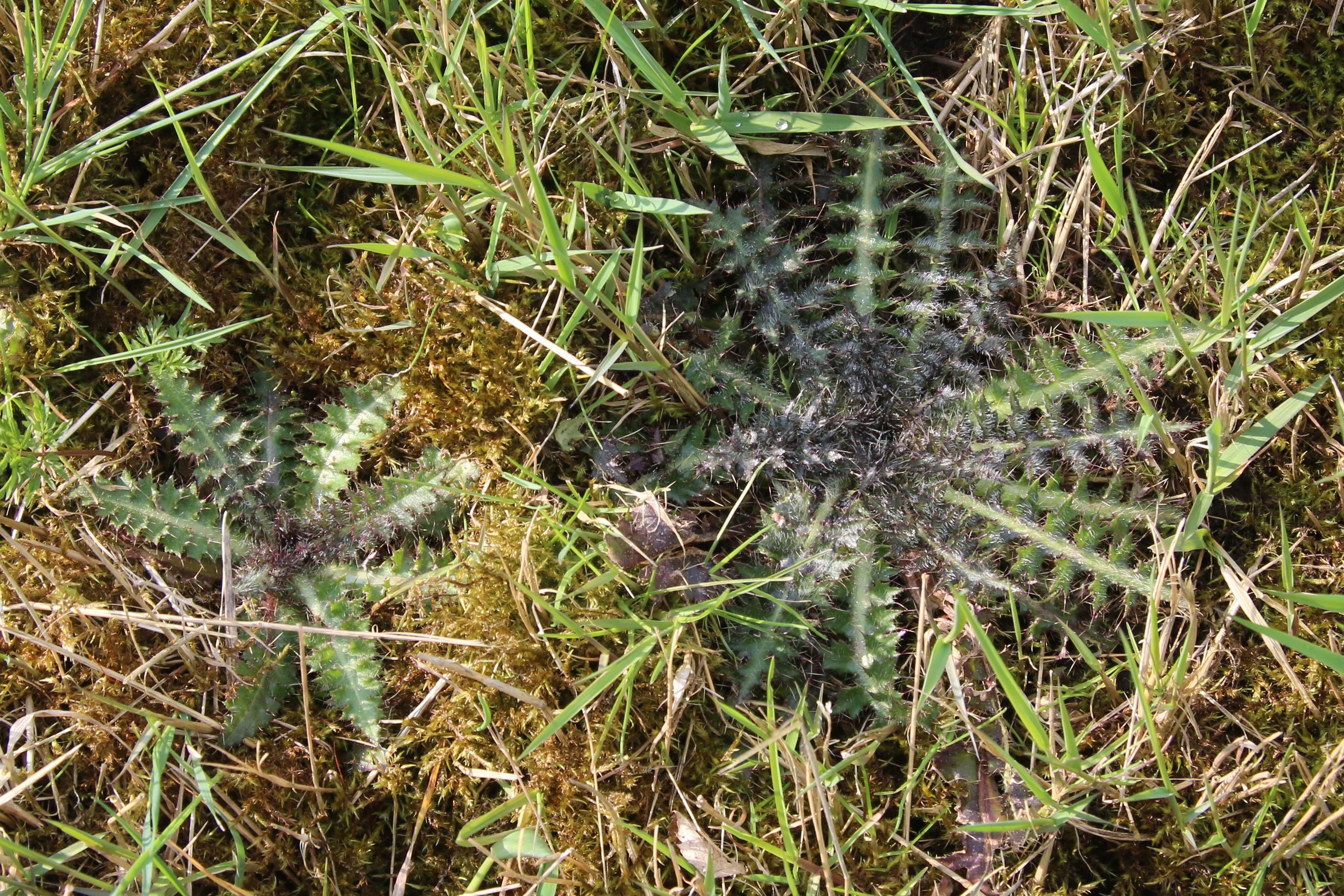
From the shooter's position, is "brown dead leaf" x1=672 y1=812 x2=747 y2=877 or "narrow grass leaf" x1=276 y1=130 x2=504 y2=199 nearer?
"narrow grass leaf" x1=276 y1=130 x2=504 y2=199

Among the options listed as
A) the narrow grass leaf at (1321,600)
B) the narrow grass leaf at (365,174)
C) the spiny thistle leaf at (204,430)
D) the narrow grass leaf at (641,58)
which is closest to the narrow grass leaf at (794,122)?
the narrow grass leaf at (641,58)

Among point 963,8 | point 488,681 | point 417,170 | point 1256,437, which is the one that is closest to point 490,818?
point 488,681

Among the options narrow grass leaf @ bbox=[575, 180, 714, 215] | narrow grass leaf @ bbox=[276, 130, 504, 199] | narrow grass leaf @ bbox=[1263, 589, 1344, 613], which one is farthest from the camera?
narrow grass leaf @ bbox=[575, 180, 714, 215]

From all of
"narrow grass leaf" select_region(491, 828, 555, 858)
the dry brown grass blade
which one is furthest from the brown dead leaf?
the dry brown grass blade

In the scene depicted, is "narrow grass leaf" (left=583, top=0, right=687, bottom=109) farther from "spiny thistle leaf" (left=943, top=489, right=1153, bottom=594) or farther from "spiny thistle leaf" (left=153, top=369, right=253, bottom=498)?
"spiny thistle leaf" (left=153, top=369, right=253, bottom=498)

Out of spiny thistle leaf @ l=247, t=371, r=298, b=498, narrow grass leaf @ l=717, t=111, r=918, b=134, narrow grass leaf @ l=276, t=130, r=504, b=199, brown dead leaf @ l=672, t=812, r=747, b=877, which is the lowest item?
brown dead leaf @ l=672, t=812, r=747, b=877

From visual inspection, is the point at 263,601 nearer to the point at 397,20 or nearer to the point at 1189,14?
the point at 397,20

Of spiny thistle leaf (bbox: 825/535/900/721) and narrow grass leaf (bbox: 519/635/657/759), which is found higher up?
narrow grass leaf (bbox: 519/635/657/759)
